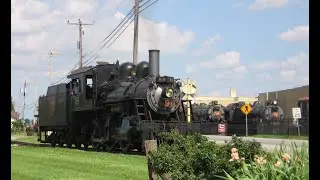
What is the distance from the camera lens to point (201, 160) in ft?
21.6

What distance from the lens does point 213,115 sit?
46.6 m

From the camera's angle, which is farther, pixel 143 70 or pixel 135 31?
pixel 135 31

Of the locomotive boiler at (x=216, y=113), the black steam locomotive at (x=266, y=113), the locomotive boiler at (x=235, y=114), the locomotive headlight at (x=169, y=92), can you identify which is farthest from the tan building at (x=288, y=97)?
the locomotive headlight at (x=169, y=92)

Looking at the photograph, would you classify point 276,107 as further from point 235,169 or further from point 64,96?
point 235,169

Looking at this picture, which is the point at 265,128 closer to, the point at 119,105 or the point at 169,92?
the point at 169,92

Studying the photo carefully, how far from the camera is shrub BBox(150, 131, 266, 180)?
6.29 m

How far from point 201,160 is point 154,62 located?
1627cm

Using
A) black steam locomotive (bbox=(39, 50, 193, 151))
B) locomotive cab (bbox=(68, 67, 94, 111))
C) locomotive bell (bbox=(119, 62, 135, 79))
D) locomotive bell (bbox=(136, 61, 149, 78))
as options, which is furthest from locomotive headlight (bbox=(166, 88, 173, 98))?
locomotive cab (bbox=(68, 67, 94, 111))

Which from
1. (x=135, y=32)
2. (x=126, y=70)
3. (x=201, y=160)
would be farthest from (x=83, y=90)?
(x=201, y=160)

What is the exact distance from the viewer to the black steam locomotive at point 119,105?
21297 mm

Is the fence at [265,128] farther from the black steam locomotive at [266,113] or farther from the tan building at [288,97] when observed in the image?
the tan building at [288,97]

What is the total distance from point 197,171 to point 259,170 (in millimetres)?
1234
